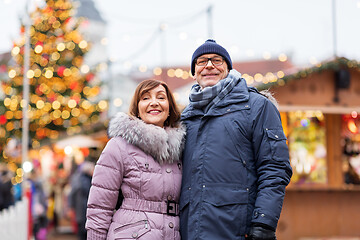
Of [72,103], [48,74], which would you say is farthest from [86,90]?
[48,74]

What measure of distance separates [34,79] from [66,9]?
3.19 meters

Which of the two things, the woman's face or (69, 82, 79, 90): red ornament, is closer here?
the woman's face

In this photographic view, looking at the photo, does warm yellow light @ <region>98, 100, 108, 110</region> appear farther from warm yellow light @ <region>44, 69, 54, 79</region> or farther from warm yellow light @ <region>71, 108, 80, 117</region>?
warm yellow light @ <region>44, 69, 54, 79</region>

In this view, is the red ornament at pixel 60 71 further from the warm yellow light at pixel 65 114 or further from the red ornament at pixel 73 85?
the warm yellow light at pixel 65 114

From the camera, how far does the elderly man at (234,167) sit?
3.20 m

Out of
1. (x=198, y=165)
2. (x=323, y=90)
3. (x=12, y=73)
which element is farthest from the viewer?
(x=12, y=73)

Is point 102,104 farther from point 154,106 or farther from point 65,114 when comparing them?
point 154,106

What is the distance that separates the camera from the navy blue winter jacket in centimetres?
321

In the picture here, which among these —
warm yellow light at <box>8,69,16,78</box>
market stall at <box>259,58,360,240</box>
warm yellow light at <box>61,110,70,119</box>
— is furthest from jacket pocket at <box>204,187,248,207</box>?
warm yellow light at <box>61,110,70,119</box>

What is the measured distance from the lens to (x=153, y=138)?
353 cm

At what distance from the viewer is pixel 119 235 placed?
343 cm

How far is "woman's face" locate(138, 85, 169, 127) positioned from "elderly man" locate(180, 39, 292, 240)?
26 cm

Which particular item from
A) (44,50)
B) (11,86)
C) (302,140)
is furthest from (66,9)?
(302,140)

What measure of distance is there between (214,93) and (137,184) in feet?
2.44
